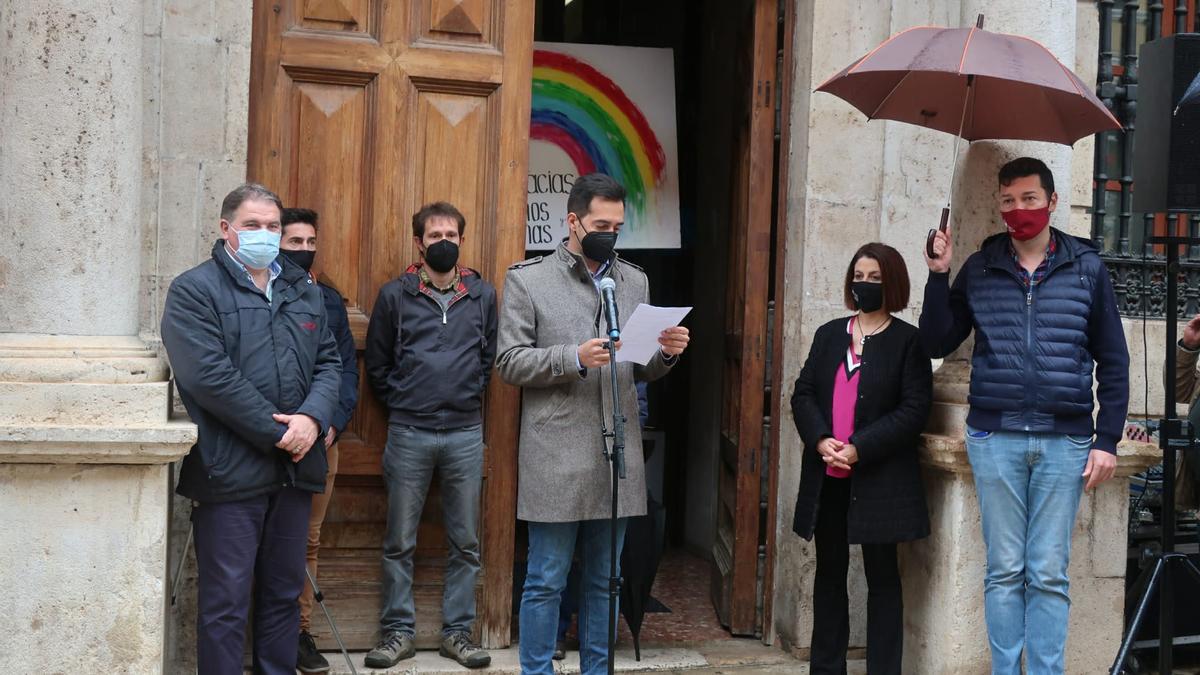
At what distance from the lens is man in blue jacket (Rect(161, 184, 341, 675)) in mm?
4488

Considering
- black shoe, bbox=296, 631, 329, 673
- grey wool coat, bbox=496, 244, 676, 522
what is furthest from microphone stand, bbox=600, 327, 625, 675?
black shoe, bbox=296, 631, 329, 673

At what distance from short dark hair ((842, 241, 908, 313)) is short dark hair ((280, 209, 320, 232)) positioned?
2.20m

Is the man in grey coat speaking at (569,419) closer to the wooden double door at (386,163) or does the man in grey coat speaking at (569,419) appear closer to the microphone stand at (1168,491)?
the wooden double door at (386,163)

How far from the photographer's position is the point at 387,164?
18.9ft

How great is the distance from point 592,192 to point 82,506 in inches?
83.5

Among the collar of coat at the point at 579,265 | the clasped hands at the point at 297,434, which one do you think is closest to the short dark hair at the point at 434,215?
the collar of coat at the point at 579,265

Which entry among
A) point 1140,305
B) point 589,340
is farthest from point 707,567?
point 589,340

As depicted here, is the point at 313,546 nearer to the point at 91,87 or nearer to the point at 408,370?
the point at 408,370

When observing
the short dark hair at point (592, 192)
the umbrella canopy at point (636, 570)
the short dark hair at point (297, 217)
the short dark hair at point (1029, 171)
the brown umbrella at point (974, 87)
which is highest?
the brown umbrella at point (974, 87)

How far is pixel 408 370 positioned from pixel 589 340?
1005 mm

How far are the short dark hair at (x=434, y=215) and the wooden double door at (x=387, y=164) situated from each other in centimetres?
28

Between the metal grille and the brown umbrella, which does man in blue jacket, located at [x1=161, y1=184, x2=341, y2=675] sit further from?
the metal grille

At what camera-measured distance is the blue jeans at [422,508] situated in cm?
554

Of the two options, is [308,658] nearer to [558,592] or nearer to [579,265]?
[558,592]
